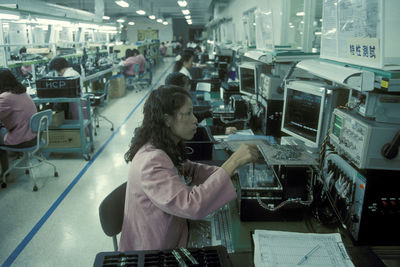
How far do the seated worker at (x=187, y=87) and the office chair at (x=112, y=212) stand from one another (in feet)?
3.24

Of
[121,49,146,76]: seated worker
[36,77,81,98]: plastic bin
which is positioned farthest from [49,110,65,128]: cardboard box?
[121,49,146,76]: seated worker

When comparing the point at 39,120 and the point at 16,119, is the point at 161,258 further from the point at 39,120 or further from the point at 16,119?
the point at 16,119

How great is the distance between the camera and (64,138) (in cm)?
419

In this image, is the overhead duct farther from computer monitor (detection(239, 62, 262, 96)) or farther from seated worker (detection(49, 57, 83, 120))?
computer monitor (detection(239, 62, 262, 96))

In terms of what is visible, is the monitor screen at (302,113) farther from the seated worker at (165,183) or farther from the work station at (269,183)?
the seated worker at (165,183)

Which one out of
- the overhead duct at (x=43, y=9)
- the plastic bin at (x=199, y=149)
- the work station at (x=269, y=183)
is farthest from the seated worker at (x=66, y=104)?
the plastic bin at (x=199, y=149)

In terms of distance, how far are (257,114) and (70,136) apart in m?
2.56

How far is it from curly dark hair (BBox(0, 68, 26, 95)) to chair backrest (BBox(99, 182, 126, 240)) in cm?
247

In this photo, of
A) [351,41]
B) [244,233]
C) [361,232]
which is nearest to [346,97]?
[351,41]

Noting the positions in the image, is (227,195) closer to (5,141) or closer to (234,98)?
(234,98)

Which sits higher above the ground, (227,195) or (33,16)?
(33,16)

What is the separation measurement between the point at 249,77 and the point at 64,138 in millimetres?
2570

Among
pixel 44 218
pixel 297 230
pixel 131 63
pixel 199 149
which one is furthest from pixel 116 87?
pixel 297 230

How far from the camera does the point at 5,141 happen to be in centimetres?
339
